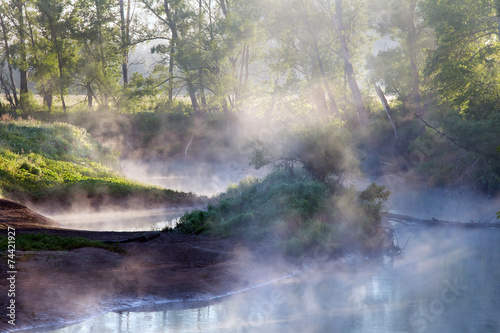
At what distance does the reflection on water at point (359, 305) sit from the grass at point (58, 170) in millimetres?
14383

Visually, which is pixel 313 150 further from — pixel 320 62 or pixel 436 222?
pixel 320 62

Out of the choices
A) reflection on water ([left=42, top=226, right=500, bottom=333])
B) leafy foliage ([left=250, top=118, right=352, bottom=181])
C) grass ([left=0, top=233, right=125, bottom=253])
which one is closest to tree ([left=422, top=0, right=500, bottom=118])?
leafy foliage ([left=250, top=118, right=352, bottom=181])

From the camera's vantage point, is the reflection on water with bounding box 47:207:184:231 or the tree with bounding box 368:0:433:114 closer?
the reflection on water with bounding box 47:207:184:231

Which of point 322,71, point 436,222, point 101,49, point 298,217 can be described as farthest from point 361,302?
point 101,49

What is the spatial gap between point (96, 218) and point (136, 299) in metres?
12.9

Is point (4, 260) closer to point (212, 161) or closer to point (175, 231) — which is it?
point (175, 231)

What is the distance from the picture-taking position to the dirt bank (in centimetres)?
841

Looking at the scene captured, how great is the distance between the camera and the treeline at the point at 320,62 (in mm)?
24188

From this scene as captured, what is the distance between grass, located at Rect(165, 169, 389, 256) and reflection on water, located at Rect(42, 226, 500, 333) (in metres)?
1.08

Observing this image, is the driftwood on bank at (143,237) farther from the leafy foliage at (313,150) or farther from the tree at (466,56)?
the tree at (466,56)

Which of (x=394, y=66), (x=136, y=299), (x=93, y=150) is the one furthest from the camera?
(x=394, y=66)

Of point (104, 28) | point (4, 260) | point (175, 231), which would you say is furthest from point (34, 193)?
point (104, 28)

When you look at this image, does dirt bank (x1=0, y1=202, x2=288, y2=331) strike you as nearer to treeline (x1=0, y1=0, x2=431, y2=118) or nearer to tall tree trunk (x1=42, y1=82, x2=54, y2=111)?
treeline (x1=0, y1=0, x2=431, y2=118)

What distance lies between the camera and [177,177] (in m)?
40.0
